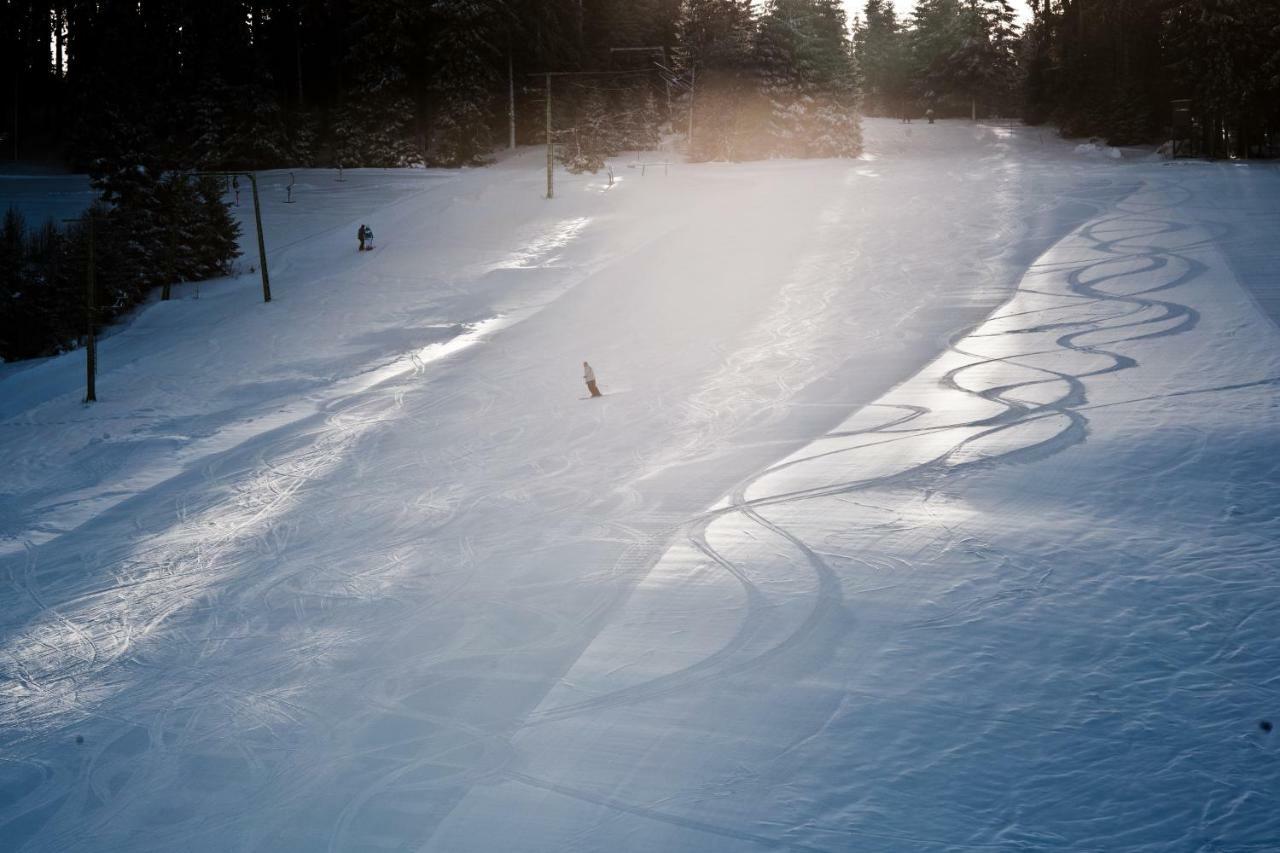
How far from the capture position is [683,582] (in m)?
8.33

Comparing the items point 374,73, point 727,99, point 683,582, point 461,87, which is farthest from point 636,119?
point 683,582

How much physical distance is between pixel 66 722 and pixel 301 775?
2446mm

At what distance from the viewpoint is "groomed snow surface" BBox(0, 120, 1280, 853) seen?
5488mm

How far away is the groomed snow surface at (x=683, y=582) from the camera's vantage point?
5.49 metres

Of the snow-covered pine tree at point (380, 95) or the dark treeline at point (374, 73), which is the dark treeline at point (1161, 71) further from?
the snow-covered pine tree at point (380, 95)

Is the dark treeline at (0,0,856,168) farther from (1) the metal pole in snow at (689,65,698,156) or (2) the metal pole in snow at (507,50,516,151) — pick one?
(1) the metal pole in snow at (689,65,698,156)

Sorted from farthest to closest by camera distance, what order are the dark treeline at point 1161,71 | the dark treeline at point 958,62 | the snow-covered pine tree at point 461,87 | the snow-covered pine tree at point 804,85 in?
the dark treeline at point 958,62 < the snow-covered pine tree at point 804,85 < the snow-covered pine tree at point 461,87 < the dark treeline at point 1161,71

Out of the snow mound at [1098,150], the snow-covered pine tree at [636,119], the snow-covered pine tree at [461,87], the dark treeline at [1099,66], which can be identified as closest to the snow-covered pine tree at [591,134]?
the snow-covered pine tree at [636,119]

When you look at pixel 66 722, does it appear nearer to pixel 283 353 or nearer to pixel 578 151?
pixel 283 353

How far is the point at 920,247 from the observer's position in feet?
82.7

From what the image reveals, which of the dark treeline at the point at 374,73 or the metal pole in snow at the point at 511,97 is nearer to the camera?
the dark treeline at the point at 374,73

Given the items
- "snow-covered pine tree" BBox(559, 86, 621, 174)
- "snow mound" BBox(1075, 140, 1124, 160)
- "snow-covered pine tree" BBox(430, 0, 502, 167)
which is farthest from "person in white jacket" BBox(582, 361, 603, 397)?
"snow-covered pine tree" BBox(430, 0, 502, 167)

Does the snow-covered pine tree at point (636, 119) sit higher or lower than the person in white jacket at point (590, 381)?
higher

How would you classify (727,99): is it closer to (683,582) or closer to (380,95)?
(380,95)
